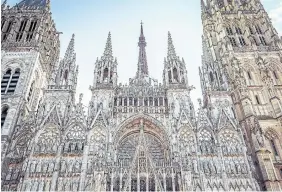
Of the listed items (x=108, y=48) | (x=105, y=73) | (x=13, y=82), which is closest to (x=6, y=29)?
(x=13, y=82)

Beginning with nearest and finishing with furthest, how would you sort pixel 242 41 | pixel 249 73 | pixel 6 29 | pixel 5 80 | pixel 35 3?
pixel 5 80
pixel 249 73
pixel 242 41
pixel 6 29
pixel 35 3

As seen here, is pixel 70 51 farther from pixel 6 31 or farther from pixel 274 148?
pixel 274 148

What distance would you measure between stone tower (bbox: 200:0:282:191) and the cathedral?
0.33 ft

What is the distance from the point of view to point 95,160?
867 inches

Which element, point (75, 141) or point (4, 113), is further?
point (4, 113)

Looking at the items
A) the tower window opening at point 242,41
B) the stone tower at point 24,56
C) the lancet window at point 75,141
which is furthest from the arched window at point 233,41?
the stone tower at point 24,56

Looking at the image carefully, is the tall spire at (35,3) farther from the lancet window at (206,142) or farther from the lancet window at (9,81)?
the lancet window at (206,142)

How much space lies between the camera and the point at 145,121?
84.3 ft

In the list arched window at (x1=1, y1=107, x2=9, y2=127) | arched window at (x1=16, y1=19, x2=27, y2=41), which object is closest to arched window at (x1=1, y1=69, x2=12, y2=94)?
arched window at (x1=1, y1=107, x2=9, y2=127)

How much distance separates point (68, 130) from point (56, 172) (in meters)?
4.16

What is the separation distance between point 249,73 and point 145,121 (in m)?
12.7

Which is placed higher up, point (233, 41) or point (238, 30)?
point (238, 30)

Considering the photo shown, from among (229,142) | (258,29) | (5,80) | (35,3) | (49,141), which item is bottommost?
(229,142)

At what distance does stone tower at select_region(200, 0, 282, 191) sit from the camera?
23800 millimetres
